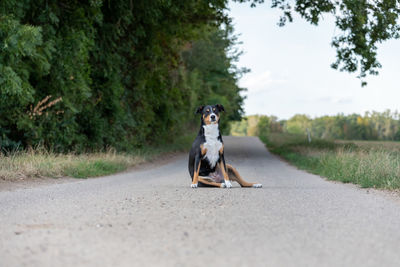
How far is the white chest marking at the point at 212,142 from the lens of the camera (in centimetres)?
827

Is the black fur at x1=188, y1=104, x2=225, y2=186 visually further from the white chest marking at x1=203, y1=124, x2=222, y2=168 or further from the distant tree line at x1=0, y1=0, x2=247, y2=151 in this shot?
the distant tree line at x1=0, y1=0, x2=247, y2=151

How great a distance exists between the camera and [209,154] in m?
8.38

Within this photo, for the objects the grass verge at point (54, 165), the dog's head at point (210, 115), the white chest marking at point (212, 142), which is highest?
the dog's head at point (210, 115)

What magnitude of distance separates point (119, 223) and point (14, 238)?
3.55 ft

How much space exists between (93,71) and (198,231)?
14.8 meters

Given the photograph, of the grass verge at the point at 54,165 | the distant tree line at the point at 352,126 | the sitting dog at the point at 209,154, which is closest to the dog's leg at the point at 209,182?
the sitting dog at the point at 209,154

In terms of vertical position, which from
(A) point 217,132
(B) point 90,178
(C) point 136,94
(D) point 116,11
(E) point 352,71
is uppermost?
(D) point 116,11

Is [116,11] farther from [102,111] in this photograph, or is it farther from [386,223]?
[386,223]

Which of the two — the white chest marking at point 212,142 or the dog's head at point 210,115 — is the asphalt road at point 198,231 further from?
the dog's head at point 210,115

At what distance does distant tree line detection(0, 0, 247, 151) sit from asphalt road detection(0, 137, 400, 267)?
253 inches

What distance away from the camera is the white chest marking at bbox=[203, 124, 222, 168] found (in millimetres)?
8266

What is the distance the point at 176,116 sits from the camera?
27.8 metres

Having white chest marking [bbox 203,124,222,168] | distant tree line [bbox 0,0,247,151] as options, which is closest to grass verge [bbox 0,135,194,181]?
distant tree line [bbox 0,0,247,151]

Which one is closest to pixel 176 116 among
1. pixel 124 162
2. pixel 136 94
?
pixel 136 94
